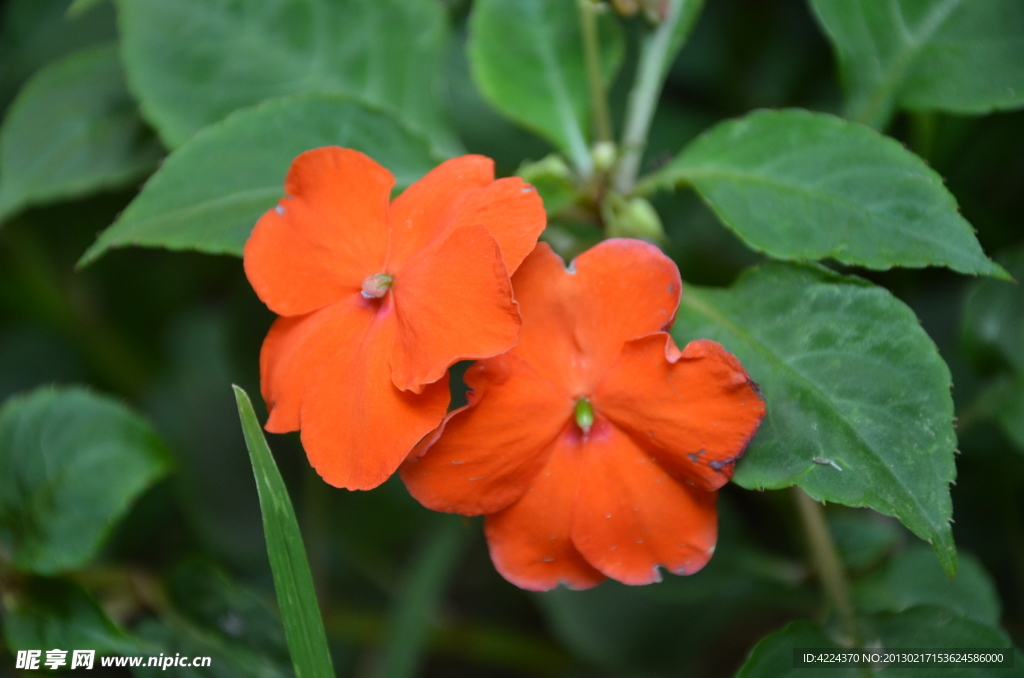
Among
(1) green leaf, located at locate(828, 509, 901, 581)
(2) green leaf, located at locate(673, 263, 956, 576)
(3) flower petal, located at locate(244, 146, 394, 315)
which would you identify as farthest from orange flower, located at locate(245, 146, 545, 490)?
(1) green leaf, located at locate(828, 509, 901, 581)

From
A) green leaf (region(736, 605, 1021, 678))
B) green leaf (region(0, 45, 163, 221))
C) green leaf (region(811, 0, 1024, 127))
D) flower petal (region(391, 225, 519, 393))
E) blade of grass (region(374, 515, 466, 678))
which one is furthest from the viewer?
blade of grass (region(374, 515, 466, 678))

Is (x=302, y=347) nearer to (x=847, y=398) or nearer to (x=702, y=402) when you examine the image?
(x=702, y=402)

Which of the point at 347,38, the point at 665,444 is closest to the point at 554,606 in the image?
the point at 665,444

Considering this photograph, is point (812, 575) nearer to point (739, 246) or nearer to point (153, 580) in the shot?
point (739, 246)

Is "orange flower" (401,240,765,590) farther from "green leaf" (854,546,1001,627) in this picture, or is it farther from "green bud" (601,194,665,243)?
"green leaf" (854,546,1001,627)

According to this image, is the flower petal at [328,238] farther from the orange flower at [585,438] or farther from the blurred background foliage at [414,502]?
the blurred background foliage at [414,502]

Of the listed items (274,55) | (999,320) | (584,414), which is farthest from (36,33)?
(999,320)
